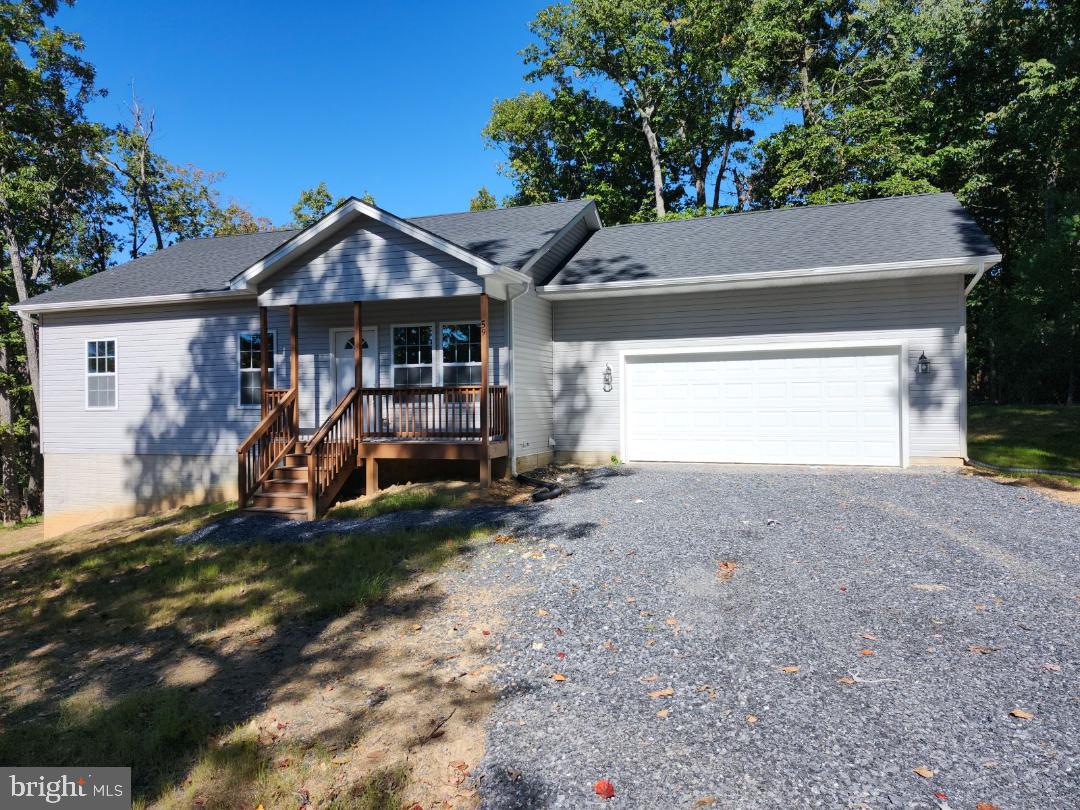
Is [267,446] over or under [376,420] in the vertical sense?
under

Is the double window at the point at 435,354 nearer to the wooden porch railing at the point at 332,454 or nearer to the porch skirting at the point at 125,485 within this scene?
the wooden porch railing at the point at 332,454

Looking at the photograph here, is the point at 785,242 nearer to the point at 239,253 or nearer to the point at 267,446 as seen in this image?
the point at 267,446

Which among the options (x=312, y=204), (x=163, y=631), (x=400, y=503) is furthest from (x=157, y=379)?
(x=312, y=204)

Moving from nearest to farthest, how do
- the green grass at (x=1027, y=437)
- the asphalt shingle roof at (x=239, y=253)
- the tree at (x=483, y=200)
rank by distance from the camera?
the green grass at (x=1027, y=437), the asphalt shingle roof at (x=239, y=253), the tree at (x=483, y=200)

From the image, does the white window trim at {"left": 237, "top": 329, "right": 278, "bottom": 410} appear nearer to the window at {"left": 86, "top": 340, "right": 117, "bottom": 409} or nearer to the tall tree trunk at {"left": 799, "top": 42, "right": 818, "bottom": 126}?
the window at {"left": 86, "top": 340, "right": 117, "bottom": 409}

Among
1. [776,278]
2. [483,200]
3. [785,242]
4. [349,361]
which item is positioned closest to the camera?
[776,278]

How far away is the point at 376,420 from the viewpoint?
415 inches

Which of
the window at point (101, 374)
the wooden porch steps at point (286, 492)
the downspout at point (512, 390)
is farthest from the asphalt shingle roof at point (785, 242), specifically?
the window at point (101, 374)

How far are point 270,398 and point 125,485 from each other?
15.7ft

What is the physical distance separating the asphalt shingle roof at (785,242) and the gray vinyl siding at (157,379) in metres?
6.48

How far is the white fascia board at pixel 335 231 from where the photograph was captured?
9492 millimetres

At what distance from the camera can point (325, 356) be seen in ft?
39.5

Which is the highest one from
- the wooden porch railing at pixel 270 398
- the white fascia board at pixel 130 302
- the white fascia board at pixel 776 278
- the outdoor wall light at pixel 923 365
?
the white fascia board at pixel 130 302

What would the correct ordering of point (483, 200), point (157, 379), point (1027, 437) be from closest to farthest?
point (157, 379), point (1027, 437), point (483, 200)
